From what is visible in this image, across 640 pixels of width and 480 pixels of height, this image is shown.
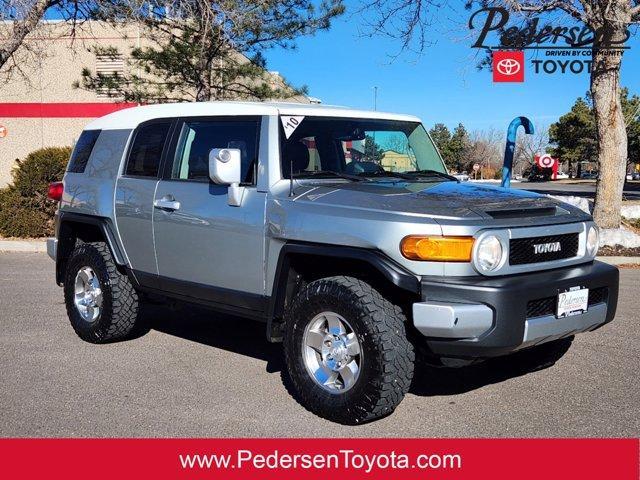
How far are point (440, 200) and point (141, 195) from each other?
2530 millimetres

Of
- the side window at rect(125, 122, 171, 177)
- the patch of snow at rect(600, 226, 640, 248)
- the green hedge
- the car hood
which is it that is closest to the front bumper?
the car hood

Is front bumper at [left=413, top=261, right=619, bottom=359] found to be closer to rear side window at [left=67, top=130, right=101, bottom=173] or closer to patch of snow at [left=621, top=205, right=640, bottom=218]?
rear side window at [left=67, top=130, right=101, bottom=173]

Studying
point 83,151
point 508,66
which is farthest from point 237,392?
point 508,66

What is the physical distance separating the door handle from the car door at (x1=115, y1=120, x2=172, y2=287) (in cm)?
15

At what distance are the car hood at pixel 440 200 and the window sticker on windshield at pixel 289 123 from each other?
43 centimetres

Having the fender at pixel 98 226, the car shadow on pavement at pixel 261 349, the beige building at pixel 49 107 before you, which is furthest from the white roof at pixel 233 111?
the beige building at pixel 49 107

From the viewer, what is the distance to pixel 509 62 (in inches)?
568

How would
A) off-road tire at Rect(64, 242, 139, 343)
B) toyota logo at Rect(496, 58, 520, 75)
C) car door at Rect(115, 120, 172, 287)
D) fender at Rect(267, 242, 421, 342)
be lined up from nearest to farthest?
fender at Rect(267, 242, 421, 342), car door at Rect(115, 120, 172, 287), off-road tire at Rect(64, 242, 139, 343), toyota logo at Rect(496, 58, 520, 75)

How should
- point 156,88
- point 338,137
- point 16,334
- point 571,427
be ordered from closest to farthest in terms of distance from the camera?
1. point 571,427
2. point 338,137
3. point 16,334
4. point 156,88

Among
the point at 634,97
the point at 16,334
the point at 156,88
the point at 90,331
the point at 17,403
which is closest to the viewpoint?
the point at 17,403

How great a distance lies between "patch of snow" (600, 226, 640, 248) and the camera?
40.1 ft

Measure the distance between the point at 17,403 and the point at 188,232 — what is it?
1.61m
